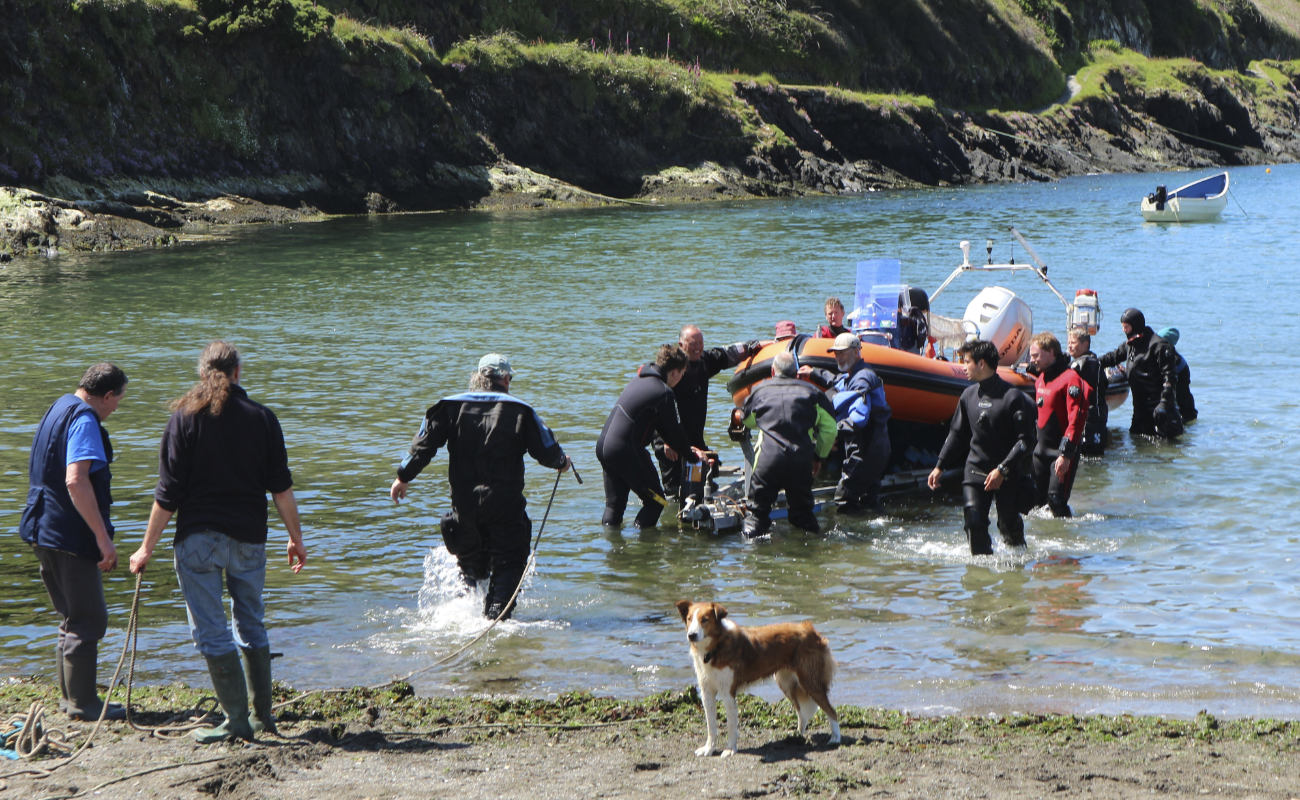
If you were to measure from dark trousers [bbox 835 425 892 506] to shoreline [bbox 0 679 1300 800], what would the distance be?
4.51 m

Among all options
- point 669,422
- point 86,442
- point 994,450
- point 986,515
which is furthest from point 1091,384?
point 86,442

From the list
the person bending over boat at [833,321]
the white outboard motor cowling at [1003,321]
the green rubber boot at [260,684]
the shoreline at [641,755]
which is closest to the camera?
the shoreline at [641,755]

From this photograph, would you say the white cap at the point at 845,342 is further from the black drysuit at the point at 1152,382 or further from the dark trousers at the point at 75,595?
the dark trousers at the point at 75,595

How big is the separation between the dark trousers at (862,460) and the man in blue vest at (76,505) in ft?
20.6

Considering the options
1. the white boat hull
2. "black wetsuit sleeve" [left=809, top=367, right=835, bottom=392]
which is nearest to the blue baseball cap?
"black wetsuit sleeve" [left=809, top=367, right=835, bottom=392]

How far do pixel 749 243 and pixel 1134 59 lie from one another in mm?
65484

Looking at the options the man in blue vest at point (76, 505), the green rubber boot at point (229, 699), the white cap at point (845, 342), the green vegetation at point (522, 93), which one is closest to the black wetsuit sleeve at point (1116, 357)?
the white cap at point (845, 342)

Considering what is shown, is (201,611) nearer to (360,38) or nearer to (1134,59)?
(360,38)

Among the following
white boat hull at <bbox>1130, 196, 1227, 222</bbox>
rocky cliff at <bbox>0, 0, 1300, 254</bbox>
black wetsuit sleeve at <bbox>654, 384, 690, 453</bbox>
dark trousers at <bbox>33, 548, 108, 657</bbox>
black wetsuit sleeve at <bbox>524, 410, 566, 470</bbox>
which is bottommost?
dark trousers at <bbox>33, 548, 108, 657</bbox>

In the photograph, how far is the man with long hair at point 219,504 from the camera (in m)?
5.62

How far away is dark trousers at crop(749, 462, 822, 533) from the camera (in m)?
9.73

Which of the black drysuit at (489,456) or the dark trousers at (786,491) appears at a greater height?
the black drysuit at (489,456)

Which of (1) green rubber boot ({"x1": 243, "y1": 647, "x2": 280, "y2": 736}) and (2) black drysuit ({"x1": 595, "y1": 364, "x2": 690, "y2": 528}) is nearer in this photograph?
(1) green rubber boot ({"x1": 243, "y1": 647, "x2": 280, "y2": 736})

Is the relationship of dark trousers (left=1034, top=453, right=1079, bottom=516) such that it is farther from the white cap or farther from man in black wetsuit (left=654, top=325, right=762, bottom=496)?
man in black wetsuit (left=654, top=325, right=762, bottom=496)
